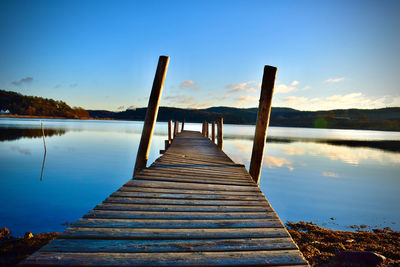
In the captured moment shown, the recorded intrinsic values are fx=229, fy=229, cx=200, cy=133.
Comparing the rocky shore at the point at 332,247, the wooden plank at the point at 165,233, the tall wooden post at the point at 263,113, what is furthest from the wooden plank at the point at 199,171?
the wooden plank at the point at 165,233

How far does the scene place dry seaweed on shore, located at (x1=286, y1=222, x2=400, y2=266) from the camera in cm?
432

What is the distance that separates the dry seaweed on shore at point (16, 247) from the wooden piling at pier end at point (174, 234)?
285 centimetres

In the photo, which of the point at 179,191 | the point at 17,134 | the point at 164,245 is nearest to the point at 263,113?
the point at 179,191

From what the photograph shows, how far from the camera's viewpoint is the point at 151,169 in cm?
516

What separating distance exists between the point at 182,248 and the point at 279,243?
910 mm

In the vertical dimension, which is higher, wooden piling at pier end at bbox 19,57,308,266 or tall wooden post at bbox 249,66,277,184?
tall wooden post at bbox 249,66,277,184

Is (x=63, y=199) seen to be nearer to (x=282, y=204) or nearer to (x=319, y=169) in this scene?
(x=282, y=204)

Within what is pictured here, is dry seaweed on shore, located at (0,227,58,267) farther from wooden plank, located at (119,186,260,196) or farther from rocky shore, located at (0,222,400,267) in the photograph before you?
wooden plank, located at (119,186,260,196)

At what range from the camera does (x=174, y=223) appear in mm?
2486

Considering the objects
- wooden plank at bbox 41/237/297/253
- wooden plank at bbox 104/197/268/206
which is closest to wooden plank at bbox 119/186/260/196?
wooden plank at bbox 104/197/268/206

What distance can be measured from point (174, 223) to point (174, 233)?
0.72 feet

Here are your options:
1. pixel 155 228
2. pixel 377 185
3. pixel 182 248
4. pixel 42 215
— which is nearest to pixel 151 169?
pixel 155 228

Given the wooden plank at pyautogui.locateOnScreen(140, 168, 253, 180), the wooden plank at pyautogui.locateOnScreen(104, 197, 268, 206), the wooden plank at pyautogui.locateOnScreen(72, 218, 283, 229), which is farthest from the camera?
the wooden plank at pyautogui.locateOnScreen(140, 168, 253, 180)

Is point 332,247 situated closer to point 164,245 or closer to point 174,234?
point 174,234
